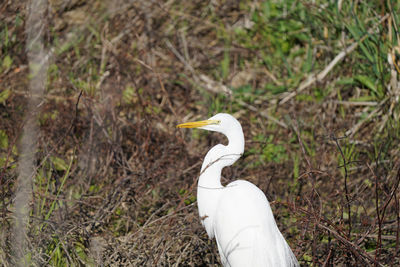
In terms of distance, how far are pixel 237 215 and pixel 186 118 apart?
1903 millimetres

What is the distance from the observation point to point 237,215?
2.33 m

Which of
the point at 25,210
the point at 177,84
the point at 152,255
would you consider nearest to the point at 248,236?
the point at 152,255

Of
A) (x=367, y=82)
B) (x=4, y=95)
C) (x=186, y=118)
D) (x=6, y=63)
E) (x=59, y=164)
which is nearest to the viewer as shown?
(x=59, y=164)

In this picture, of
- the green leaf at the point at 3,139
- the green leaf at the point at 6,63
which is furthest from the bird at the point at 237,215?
the green leaf at the point at 6,63

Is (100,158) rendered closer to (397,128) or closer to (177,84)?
(177,84)

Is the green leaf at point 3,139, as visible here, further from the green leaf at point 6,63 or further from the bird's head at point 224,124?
the bird's head at point 224,124

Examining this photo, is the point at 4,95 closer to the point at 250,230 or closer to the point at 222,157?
the point at 222,157

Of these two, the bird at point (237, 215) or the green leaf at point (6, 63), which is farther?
the green leaf at point (6, 63)

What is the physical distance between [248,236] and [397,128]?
5.44 feet

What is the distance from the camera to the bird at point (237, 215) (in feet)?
7.56

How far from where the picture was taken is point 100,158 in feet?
11.2

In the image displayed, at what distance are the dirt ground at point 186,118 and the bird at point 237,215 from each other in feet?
0.78

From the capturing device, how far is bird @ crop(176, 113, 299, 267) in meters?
2.30

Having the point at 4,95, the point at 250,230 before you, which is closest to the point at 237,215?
the point at 250,230
